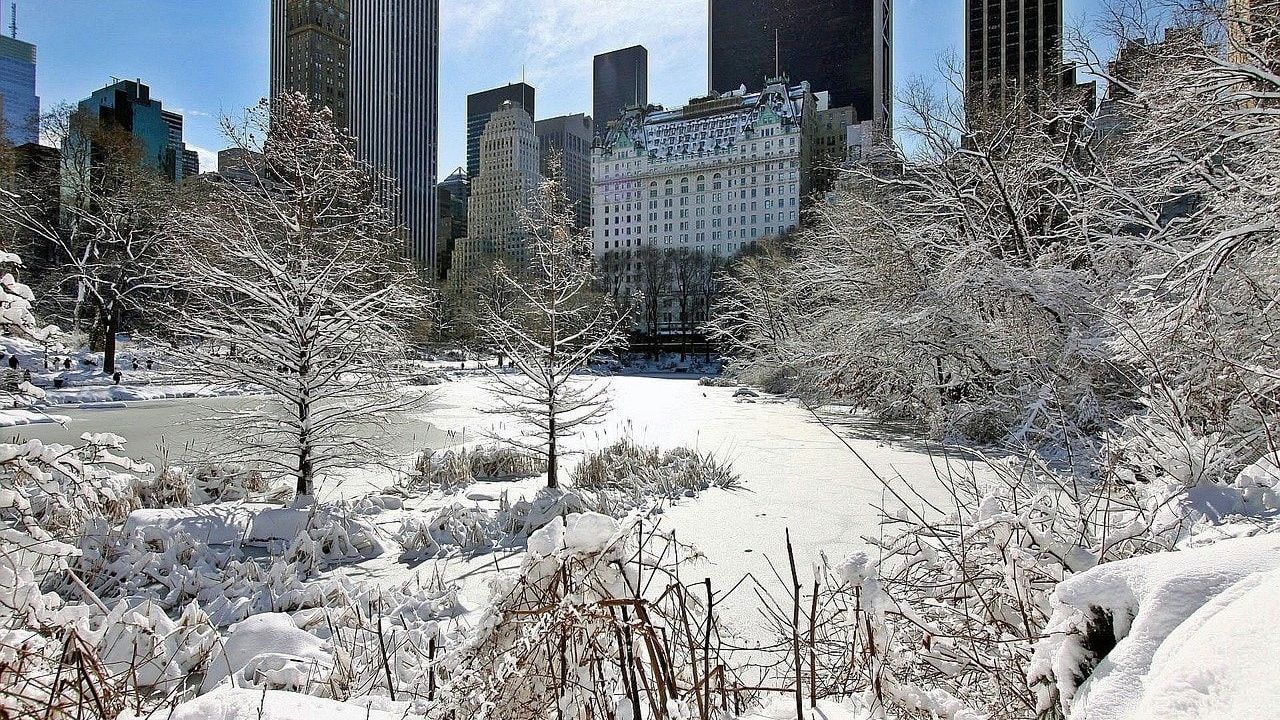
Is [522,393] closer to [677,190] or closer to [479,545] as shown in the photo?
[479,545]

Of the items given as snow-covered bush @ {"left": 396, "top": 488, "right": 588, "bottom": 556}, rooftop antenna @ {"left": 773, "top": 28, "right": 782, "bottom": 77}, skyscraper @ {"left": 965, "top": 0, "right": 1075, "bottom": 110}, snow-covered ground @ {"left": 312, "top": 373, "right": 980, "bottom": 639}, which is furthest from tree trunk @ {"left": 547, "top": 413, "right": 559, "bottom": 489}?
rooftop antenna @ {"left": 773, "top": 28, "right": 782, "bottom": 77}

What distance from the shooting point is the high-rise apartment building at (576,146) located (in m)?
92.8

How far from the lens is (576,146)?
109 metres

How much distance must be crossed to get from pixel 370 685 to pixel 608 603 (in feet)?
5.74

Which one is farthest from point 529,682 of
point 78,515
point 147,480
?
point 147,480

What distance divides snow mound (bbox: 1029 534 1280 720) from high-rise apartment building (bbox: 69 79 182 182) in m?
36.7

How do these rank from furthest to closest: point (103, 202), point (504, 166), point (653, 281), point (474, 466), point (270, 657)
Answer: point (653, 281) < point (504, 166) < point (103, 202) < point (474, 466) < point (270, 657)

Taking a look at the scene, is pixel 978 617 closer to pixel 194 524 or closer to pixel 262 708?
pixel 262 708

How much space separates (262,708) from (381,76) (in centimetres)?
9093

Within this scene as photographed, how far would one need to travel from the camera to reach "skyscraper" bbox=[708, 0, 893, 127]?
481 ft

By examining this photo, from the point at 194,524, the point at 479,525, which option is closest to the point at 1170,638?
the point at 479,525

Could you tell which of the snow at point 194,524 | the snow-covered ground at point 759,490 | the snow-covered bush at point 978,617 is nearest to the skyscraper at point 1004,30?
the snow-covered ground at point 759,490

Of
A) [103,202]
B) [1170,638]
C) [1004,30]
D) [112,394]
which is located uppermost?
[1004,30]

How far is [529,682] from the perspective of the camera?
1.78 m
